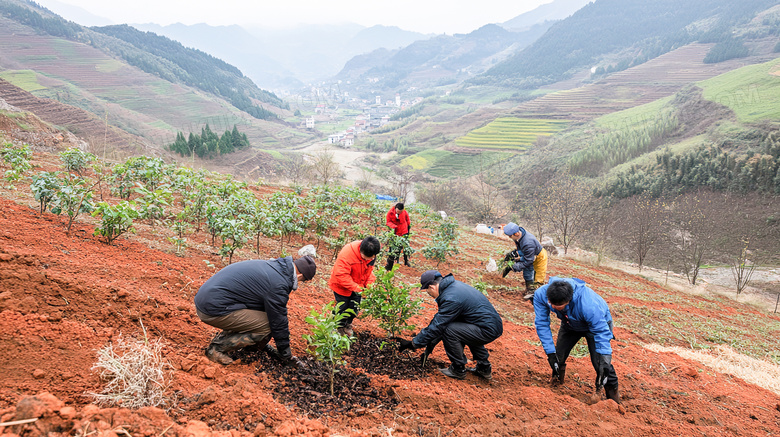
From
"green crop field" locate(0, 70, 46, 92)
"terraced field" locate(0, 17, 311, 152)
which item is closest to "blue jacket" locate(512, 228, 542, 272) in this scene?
"terraced field" locate(0, 17, 311, 152)

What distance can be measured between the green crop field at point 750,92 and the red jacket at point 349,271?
4302 centimetres

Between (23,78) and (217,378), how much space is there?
77.2 metres

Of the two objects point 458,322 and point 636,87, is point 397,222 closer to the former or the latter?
point 458,322

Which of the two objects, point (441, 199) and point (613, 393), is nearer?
point (613, 393)

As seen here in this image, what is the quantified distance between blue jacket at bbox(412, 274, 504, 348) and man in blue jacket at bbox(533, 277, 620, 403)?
568 millimetres

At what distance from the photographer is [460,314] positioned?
421 cm

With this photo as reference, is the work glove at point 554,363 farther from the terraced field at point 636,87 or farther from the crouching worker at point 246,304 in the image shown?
the terraced field at point 636,87

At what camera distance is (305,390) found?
3496mm

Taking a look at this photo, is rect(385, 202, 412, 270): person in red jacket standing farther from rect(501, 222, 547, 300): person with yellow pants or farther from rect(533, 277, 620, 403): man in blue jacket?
rect(533, 277, 620, 403): man in blue jacket

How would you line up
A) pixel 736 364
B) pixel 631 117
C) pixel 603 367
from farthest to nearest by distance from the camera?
pixel 631 117 → pixel 736 364 → pixel 603 367

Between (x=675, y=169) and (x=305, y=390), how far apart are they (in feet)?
122

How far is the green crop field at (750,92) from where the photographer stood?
33344mm

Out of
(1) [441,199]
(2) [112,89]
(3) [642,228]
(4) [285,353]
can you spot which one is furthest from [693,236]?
(2) [112,89]

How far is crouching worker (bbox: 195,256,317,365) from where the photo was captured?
11.6 feet
